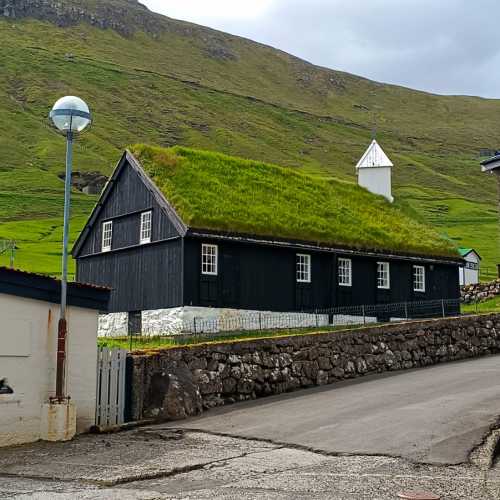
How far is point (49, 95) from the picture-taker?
168250mm

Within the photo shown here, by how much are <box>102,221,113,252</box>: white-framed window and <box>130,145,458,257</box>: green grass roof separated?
3.38 metres

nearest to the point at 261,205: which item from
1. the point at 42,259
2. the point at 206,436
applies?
the point at 206,436

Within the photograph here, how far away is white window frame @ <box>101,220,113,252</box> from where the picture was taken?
3219cm

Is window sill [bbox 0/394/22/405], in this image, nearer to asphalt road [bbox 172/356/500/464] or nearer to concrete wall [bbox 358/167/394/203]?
asphalt road [bbox 172/356/500/464]

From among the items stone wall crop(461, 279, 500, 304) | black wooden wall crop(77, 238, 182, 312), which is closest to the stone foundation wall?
black wooden wall crop(77, 238, 182, 312)

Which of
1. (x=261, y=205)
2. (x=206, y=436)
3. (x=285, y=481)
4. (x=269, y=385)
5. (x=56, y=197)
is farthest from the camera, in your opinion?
(x=56, y=197)

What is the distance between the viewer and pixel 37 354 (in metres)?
13.6

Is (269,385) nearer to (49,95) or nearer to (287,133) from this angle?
(49,95)

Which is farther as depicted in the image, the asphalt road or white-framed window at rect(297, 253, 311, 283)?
white-framed window at rect(297, 253, 311, 283)

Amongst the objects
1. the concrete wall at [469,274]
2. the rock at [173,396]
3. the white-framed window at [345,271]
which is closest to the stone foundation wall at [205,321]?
the white-framed window at [345,271]

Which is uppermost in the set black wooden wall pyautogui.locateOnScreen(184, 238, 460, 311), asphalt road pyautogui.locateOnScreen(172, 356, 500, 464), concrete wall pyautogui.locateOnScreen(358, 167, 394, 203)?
concrete wall pyautogui.locateOnScreen(358, 167, 394, 203)

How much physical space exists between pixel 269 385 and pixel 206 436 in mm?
5112

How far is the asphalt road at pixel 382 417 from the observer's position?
12.3 metres

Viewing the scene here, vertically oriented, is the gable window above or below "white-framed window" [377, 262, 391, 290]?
above
